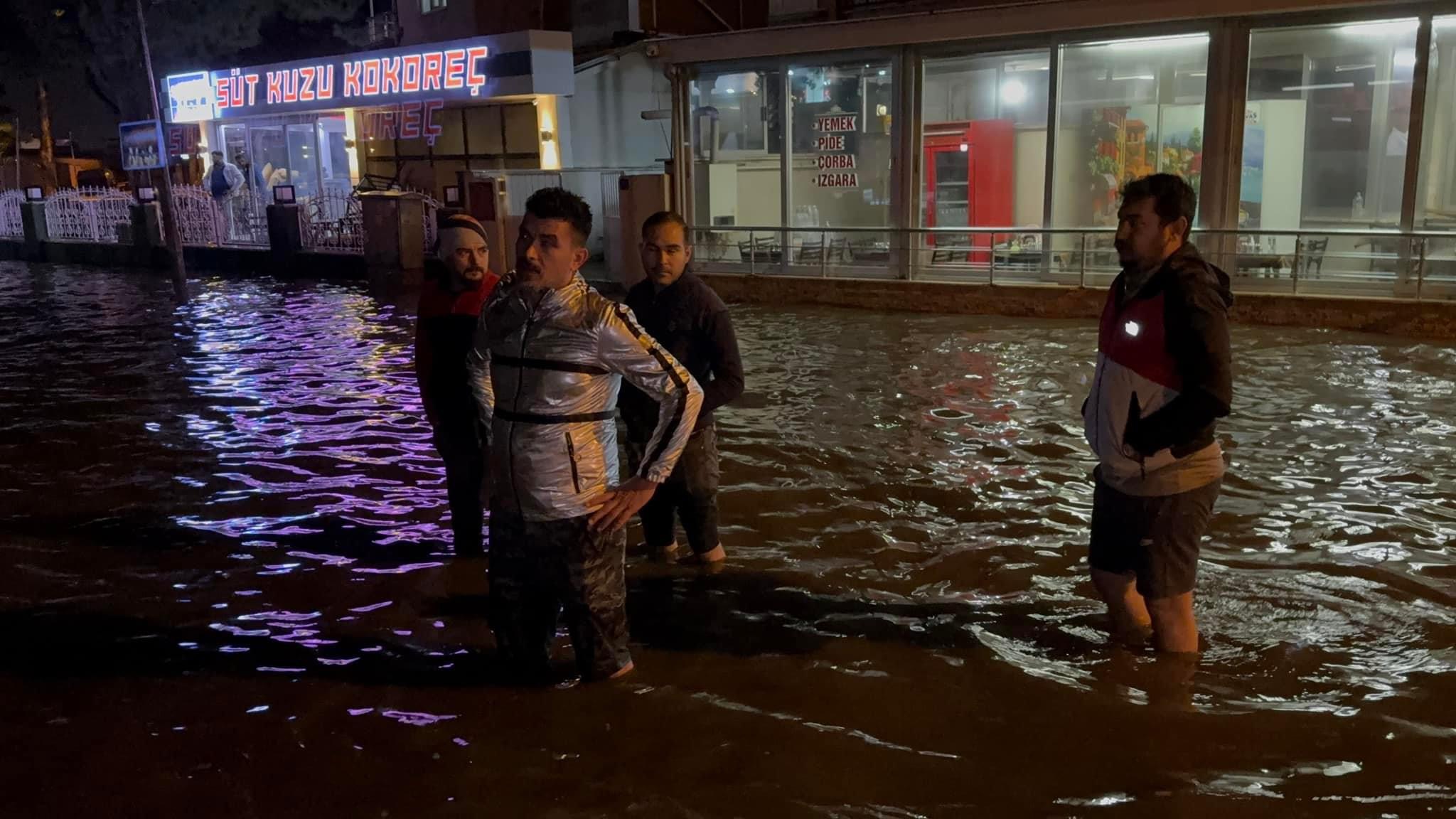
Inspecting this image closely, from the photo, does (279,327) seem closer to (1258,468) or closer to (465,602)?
(465,602)

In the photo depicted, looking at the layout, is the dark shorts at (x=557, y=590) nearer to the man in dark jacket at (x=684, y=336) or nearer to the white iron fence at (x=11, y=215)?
the man in dark jacket at (x=684, y=336)

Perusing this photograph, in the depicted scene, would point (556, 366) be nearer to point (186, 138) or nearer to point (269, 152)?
point (269, 152)

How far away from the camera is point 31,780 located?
407 cm

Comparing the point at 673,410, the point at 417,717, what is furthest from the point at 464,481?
the point at 673,410

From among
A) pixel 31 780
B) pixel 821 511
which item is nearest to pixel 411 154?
pixel 821 511

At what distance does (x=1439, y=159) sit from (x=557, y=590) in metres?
15.2

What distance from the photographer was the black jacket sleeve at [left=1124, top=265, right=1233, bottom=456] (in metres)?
3.95

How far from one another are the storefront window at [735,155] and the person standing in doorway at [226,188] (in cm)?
1219

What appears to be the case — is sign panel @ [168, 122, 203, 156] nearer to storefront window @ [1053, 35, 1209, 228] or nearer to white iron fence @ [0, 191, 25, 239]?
white iron fence @ [0, 191, 25, 239]

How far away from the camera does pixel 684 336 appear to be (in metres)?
5.50

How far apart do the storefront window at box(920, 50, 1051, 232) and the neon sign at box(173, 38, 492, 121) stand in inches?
424

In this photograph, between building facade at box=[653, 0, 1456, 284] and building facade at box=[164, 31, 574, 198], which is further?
building facade at box=[164, 31, 574, 198]

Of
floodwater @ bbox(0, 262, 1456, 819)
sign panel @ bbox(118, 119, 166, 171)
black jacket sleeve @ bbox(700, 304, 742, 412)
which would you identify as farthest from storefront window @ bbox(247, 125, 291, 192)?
black jacket sleeve @ bbox(700, 304, 742, 412)

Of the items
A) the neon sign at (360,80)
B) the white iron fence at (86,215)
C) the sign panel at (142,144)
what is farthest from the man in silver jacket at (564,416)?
the white iron fence at (86,215)
